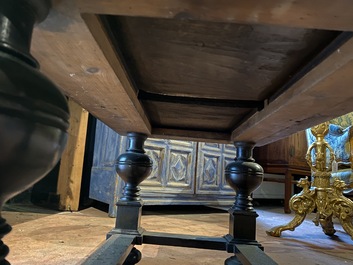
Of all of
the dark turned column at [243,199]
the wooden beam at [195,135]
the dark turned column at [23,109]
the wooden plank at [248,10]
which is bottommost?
the dark turned column at [243,199]

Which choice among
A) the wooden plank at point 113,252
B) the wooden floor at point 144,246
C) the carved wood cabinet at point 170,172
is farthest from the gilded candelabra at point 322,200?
the wooden plank at point 113,252

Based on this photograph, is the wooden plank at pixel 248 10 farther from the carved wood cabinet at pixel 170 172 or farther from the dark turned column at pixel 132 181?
the carved wood cabinet at pixel 170 172

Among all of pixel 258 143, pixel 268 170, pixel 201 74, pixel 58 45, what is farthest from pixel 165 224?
pixel 268 170

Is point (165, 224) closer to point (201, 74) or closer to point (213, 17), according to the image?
point (201, 74)

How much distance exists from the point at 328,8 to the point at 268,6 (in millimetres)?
49

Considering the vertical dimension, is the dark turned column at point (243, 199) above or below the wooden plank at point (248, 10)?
below

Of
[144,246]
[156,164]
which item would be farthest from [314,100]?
[156,164]

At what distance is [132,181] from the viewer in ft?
3.03

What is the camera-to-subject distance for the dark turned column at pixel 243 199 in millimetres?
854

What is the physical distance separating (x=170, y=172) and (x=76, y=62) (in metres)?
1.76

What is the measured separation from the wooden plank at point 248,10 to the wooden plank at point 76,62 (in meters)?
0.03

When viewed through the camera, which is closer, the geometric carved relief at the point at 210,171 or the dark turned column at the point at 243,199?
the dark turned column at the point at 243,199

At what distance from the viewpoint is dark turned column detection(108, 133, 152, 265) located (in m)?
0.88

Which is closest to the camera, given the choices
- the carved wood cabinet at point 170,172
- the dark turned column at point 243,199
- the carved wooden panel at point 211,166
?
the dark turned column at point 243,199
